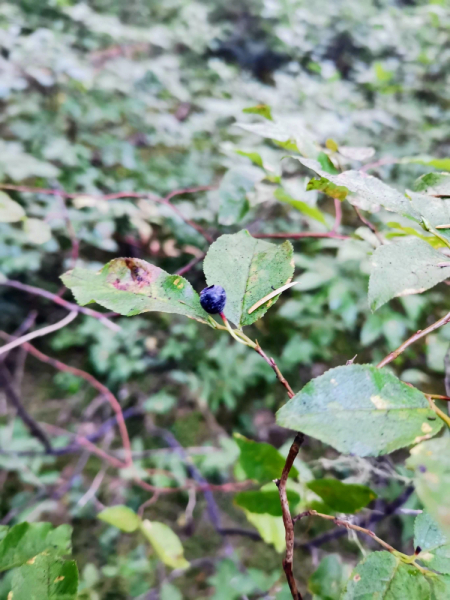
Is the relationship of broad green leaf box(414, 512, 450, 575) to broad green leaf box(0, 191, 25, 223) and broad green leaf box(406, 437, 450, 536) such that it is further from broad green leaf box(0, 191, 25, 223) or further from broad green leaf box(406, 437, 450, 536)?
broad green leaf box(0, 191, 25, 223)

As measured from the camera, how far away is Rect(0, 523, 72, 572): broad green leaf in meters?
Answer: 0.37

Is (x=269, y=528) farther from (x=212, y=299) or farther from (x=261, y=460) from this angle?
(x=212, y=299)

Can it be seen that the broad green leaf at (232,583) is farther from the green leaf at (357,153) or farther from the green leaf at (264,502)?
the green leaf at (357,153)

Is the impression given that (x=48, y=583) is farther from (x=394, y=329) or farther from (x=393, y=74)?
(x=393, y=74)

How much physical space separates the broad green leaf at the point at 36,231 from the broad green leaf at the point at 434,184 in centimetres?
66

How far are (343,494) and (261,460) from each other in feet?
0.34

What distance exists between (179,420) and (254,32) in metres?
2.54

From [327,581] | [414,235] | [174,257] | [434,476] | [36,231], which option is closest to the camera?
[434,476]

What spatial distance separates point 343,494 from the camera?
0.41 metres

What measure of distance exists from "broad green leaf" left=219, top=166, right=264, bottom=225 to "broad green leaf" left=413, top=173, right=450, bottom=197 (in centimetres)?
27

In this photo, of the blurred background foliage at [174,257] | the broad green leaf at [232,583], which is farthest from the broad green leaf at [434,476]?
the broad green leaf at [232,583]

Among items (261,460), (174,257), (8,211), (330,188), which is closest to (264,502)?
(261,460)

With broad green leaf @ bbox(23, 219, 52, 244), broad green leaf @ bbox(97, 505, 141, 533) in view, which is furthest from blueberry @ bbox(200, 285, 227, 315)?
broad green leaf @ bbox(23, 219, 52, 244)

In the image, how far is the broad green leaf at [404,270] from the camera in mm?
255
